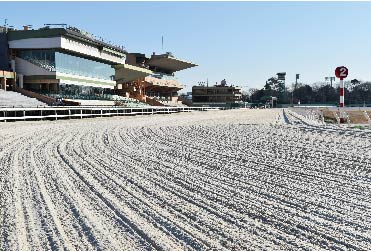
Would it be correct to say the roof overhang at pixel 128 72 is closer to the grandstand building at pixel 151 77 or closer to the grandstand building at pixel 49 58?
the grandstand building at pixel 151 77

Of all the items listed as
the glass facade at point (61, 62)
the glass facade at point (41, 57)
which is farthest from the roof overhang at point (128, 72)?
the glass facade at point (41, 57)

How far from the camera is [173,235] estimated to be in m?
4.29

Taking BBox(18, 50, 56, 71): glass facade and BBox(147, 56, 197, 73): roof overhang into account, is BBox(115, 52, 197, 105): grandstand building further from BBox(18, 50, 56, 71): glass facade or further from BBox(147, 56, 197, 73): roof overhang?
BBox(18, 50, 56, 71): glass facade

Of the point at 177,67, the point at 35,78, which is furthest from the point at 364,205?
the point at 177,67

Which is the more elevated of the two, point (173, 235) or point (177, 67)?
point (177, 67)

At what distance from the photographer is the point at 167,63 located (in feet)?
370

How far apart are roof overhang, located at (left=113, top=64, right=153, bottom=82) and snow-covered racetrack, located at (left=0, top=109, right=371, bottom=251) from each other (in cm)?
7250

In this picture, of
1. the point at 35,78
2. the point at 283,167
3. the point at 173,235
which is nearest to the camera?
the point at 173,235

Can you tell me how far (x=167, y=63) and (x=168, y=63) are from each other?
12.3 inches

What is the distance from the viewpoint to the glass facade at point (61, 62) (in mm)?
57531

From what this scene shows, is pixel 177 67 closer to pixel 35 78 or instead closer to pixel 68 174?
pixel 35 78

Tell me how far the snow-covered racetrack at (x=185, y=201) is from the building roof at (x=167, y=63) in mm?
99494

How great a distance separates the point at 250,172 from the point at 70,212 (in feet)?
11.8

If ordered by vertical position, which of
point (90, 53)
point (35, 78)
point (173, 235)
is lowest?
point (173, 235)
